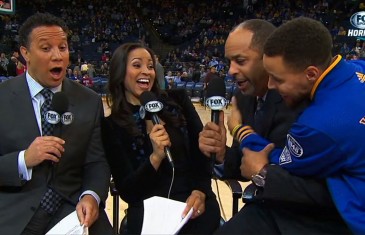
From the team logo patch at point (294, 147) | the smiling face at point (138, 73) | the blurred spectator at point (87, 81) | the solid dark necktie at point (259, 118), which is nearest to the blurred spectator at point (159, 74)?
the smiling face at point (138, 73)

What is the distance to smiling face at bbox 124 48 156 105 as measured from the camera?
2.48 metres

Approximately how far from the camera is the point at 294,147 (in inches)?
60.3

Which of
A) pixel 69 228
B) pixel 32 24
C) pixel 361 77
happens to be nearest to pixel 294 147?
pixel 361 77

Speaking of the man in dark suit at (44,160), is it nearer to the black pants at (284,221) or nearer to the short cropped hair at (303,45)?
the black pants at (284,221)

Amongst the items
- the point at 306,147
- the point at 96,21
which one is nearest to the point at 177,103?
the point at 306,147

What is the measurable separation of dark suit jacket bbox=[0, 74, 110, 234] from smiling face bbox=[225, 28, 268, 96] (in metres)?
0.79

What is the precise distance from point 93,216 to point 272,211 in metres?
0.82

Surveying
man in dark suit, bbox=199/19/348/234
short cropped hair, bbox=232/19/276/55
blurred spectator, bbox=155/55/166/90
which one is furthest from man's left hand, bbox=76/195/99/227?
short cropped hair, bbox=232/19/276/55

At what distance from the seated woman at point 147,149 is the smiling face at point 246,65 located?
0.49 metres

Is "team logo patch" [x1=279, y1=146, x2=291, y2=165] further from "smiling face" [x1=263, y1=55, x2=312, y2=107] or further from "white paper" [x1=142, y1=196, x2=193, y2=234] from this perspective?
"white paper" [x1=142, y1=196, x2=193, y2=234]

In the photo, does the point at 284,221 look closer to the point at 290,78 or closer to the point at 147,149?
the point at 290,78

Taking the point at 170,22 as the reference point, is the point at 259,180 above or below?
above

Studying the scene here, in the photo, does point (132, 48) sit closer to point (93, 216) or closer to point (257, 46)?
point (257, 46)

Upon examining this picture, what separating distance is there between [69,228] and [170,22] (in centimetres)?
2404
